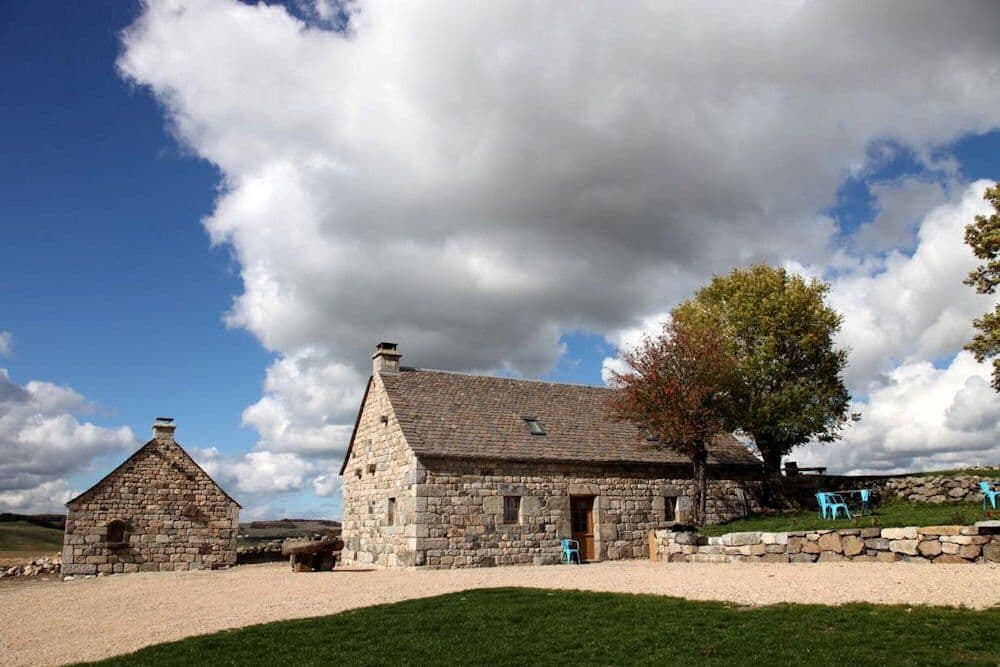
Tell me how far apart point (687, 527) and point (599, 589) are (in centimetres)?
755

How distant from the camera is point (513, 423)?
25125mm

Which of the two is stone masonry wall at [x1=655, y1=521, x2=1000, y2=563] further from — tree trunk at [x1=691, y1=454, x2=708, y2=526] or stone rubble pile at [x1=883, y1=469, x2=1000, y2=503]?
stone rubble pile at [x1=883, y1=469, x2=1000, y2=503]

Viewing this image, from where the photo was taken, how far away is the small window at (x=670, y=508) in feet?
83.0

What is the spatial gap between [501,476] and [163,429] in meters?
12.0

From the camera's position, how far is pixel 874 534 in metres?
15.7

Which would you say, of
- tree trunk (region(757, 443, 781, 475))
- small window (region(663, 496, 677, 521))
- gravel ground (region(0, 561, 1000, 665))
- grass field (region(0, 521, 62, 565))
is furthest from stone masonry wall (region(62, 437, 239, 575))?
tree trunk (region(757, 443, 781, 475))

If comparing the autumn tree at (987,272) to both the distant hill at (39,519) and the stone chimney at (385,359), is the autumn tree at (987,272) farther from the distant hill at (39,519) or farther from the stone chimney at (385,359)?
the distant hill at (39,519)

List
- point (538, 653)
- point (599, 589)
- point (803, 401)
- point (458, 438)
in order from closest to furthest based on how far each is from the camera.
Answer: point (538, 653)
point (599, 589)
point (458, 438)
point (803, 401)

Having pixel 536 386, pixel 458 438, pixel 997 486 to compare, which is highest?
pixel 536 386

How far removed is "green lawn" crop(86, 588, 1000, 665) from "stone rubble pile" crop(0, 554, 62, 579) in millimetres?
17595

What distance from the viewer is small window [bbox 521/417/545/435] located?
25.0m

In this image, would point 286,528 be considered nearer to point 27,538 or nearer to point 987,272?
point 27,538

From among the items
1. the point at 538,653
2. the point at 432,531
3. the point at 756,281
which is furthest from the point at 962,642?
the point at 756,281

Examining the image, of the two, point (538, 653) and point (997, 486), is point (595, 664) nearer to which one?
point (538, 653)
